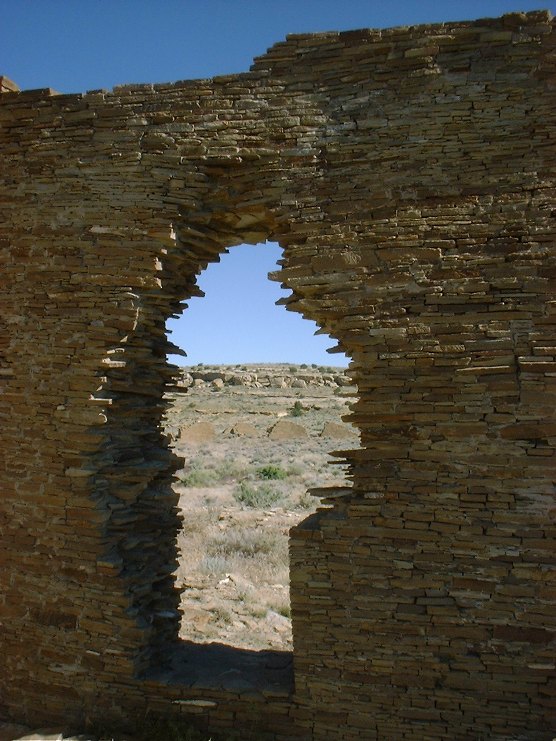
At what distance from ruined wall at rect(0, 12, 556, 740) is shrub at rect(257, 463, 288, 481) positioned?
1053 centimetres

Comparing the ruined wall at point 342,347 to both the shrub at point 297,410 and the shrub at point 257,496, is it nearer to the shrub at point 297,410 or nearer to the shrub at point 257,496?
the shrub at point 257,496

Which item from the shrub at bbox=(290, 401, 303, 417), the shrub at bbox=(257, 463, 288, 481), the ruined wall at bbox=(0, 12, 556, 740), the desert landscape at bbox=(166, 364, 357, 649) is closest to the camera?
the ruined wall at bbox=(0, 12, 556, 740)

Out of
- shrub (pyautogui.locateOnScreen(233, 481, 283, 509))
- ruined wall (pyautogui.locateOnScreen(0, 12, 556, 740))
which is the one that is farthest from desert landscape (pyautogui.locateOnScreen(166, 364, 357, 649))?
ruined wall (pyautogui.locateOnScreen(0, 12, 556, 740))

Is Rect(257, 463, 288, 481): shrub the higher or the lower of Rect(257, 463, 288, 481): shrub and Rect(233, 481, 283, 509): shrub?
the higher

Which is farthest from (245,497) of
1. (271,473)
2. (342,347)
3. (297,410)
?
(297,410)

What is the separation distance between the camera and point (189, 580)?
28.4 feet

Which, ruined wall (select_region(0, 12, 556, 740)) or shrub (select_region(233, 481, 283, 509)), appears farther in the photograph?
shrub (select_region(233, 481, 283, 509))

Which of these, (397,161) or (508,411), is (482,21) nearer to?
(397,161)

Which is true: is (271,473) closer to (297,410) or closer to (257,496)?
(257,496)

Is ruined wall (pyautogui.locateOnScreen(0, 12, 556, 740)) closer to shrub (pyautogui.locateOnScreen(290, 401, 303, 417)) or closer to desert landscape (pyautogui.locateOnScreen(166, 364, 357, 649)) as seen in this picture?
desert landscape (pyautogui.locateOnScreen(166, 364, 357, 649))

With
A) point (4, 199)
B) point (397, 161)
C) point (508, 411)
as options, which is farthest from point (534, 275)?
point (4, 199)

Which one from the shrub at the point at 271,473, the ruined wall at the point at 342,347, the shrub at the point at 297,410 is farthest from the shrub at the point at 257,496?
the shrub at the point at 297,410

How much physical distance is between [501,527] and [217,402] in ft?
97.8

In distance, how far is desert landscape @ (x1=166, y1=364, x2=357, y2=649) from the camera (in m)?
7.40
